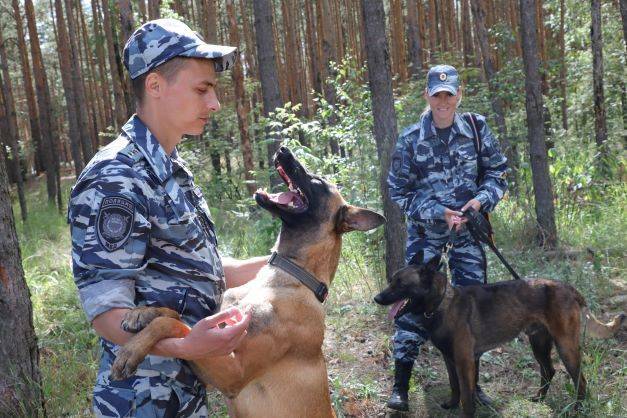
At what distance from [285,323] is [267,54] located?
8.67 m

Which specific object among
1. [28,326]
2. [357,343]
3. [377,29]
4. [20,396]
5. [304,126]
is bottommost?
[357,343]

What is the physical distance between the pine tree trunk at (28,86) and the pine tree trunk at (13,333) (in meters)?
19.1

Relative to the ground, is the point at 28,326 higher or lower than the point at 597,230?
higher

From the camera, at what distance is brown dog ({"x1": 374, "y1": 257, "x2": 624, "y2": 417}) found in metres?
4.13

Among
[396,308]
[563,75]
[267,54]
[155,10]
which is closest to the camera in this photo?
[396,308]

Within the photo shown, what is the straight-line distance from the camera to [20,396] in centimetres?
357

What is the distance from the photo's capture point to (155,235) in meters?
1.95

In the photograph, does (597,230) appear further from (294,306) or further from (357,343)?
(294,306)

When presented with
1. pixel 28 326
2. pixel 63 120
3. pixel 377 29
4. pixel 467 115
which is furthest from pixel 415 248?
pixel 63 120

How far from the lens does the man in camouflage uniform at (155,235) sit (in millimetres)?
1785

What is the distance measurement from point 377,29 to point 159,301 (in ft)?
13.1

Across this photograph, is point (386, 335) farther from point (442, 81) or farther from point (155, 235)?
point (155, 235)

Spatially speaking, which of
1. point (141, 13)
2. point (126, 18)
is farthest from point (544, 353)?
point (141, 13)

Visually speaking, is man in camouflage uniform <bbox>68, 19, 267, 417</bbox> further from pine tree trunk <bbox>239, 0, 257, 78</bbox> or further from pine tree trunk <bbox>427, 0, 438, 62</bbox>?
pine tree trunk <bbox>239, 0, 257, 78</bbox>
